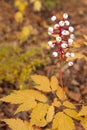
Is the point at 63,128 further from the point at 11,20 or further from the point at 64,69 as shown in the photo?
the point at 11,20

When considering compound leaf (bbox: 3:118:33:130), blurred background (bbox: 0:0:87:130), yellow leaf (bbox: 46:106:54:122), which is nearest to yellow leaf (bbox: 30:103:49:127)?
yellow leaf (bbox: 46:106:54:122)

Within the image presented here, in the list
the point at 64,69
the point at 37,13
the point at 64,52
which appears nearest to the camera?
the point at 64,52

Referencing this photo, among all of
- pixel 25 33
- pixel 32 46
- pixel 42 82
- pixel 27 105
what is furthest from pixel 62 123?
pixel 25 33

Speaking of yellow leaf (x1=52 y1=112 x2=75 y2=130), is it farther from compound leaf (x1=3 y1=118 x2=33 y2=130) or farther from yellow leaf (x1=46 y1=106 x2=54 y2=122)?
compound leaf (x1=3 y1=118 x2=33 y2=130)

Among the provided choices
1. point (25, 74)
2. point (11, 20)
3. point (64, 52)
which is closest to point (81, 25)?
point (11, 20)

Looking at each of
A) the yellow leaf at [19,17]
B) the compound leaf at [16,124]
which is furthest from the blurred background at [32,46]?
the compound leaf at [16,124]

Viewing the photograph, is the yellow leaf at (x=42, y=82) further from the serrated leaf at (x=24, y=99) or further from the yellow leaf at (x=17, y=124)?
the yellow leaf at (x=17, y=124)
